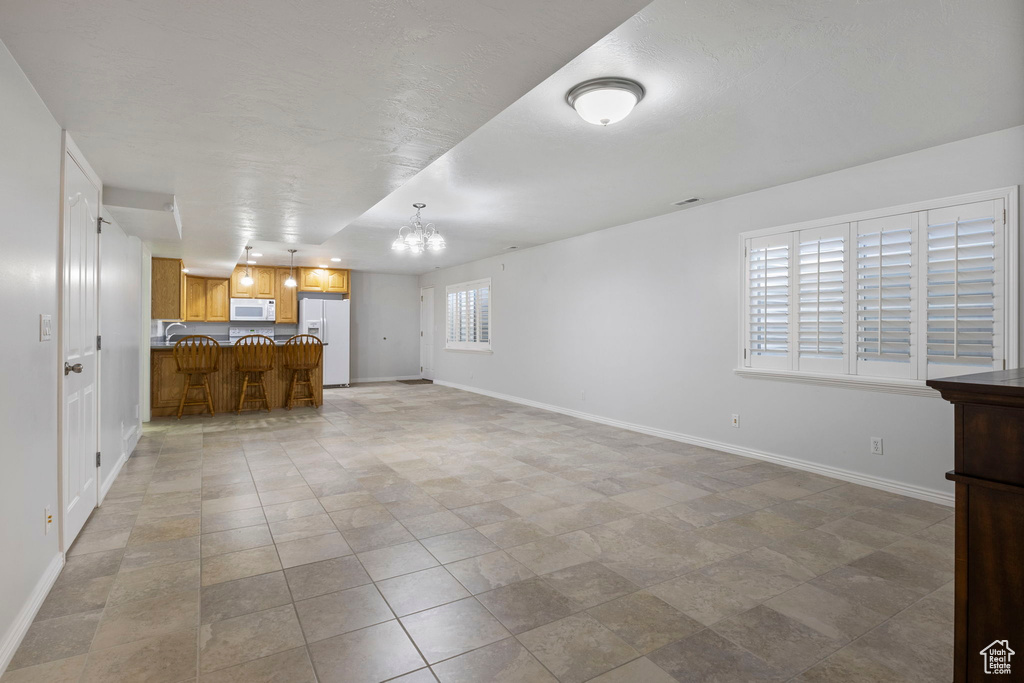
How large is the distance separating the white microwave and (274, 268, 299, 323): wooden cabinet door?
0.12 meters

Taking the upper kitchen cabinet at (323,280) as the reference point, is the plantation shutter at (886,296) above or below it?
below

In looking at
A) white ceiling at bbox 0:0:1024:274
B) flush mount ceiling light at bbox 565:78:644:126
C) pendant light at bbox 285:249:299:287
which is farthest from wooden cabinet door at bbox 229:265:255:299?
flush mount ceiling light at bbox 565:78:644:126

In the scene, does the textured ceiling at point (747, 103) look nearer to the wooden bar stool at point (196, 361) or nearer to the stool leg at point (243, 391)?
the wooden bar stool at point (196, 361)

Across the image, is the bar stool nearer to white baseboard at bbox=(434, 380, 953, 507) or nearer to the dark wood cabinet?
white baseboard at bbox=(434, 380, 953, 507)

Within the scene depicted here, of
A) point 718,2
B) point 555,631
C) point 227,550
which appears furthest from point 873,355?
point 227,550

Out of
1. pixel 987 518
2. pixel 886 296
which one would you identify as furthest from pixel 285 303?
pixel 987 518

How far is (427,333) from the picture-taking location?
34.8 ft

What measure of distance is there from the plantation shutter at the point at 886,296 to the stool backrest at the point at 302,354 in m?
6.20

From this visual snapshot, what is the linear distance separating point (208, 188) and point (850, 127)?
13.5 ft

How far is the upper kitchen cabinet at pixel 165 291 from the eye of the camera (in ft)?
21.3

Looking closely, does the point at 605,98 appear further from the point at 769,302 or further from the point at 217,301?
the point at 217,301

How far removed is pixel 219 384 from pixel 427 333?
448 centimetres

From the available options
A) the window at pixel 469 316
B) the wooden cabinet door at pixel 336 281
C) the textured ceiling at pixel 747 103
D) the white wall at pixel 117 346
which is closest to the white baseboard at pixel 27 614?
the white wall at pixel 117 346

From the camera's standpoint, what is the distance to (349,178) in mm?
3297
